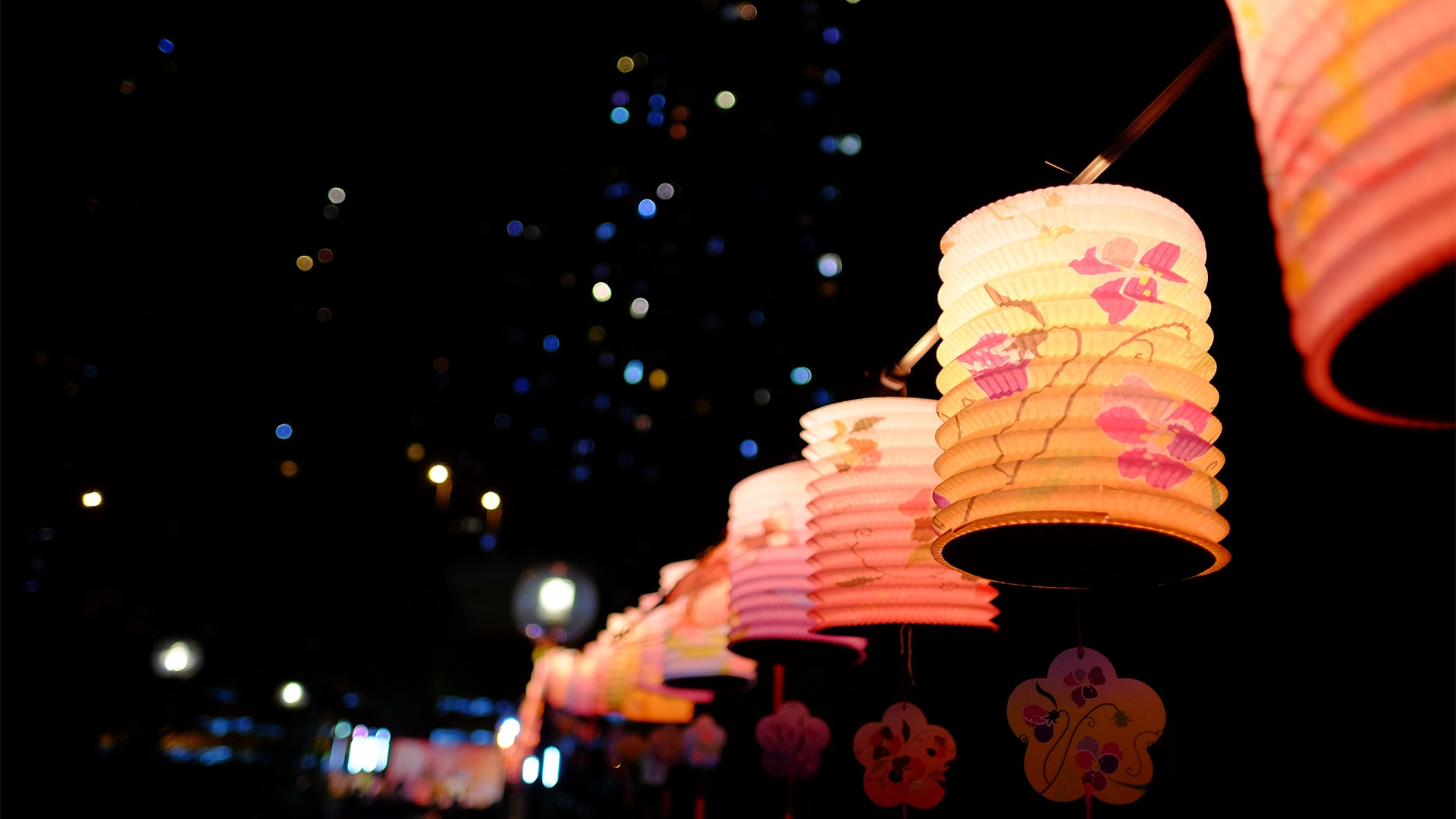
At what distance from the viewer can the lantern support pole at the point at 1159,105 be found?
1.80 meters

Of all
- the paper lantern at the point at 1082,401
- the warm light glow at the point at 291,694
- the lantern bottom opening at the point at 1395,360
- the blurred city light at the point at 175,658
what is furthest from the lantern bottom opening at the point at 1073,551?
the warm light glow at the point at 291,694

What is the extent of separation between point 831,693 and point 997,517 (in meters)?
4.54

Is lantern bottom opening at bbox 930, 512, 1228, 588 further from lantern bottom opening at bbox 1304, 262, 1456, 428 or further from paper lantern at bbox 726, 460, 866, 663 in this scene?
paper lantern at bbox 726, 460, 866, 663

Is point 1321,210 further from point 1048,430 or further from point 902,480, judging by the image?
point 902,480

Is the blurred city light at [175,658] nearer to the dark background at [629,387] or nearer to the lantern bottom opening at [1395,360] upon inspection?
the dark background at [629,387]

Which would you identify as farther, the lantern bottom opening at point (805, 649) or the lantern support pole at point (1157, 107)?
the lantern bottom opening at point (805, 649)

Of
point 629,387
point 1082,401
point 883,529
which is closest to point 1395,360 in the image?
point 1082,401

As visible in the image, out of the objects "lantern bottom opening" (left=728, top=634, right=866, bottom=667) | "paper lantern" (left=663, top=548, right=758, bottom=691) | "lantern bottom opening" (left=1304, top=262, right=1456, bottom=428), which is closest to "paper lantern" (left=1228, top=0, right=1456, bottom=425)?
"lantern bottom opening" (left=1304, top=262, right=1456, bottom=428)

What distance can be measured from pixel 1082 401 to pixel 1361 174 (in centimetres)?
86

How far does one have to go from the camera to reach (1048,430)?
180cm

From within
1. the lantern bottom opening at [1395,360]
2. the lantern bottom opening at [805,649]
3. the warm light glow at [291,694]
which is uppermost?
the lantern bottom opening at [1395,360]

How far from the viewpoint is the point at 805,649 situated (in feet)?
12.0

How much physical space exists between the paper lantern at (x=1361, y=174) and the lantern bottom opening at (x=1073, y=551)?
0.62 metres

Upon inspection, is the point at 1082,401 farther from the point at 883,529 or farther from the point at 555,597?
the point at 555,597
